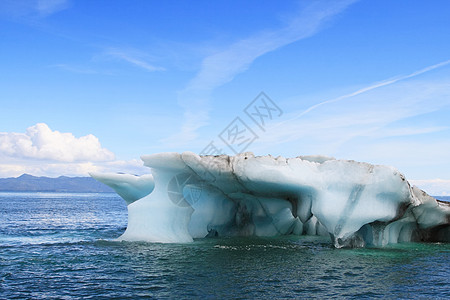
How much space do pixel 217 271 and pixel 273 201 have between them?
34.2ft

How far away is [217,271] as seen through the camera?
16516 mm

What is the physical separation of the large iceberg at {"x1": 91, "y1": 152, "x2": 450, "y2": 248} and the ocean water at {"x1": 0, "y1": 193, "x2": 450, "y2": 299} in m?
1.39

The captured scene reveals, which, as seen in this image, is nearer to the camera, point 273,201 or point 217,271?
point 217,271

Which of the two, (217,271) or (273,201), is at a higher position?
(273,201)

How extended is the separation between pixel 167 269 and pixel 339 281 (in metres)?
6.33

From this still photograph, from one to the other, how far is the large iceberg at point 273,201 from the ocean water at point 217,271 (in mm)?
1386

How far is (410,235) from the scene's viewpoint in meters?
26.8

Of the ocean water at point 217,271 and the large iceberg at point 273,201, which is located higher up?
the large iceberg at point 273,201

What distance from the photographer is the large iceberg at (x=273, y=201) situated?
70.4ft

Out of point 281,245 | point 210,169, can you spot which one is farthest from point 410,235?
point 210,169

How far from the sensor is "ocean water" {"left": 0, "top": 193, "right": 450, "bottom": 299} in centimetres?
1382

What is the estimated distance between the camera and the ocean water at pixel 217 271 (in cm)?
1382

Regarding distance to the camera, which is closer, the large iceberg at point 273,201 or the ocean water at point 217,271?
the ocean water at point 217,271

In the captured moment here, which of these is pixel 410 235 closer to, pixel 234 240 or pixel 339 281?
pixel 234 240
